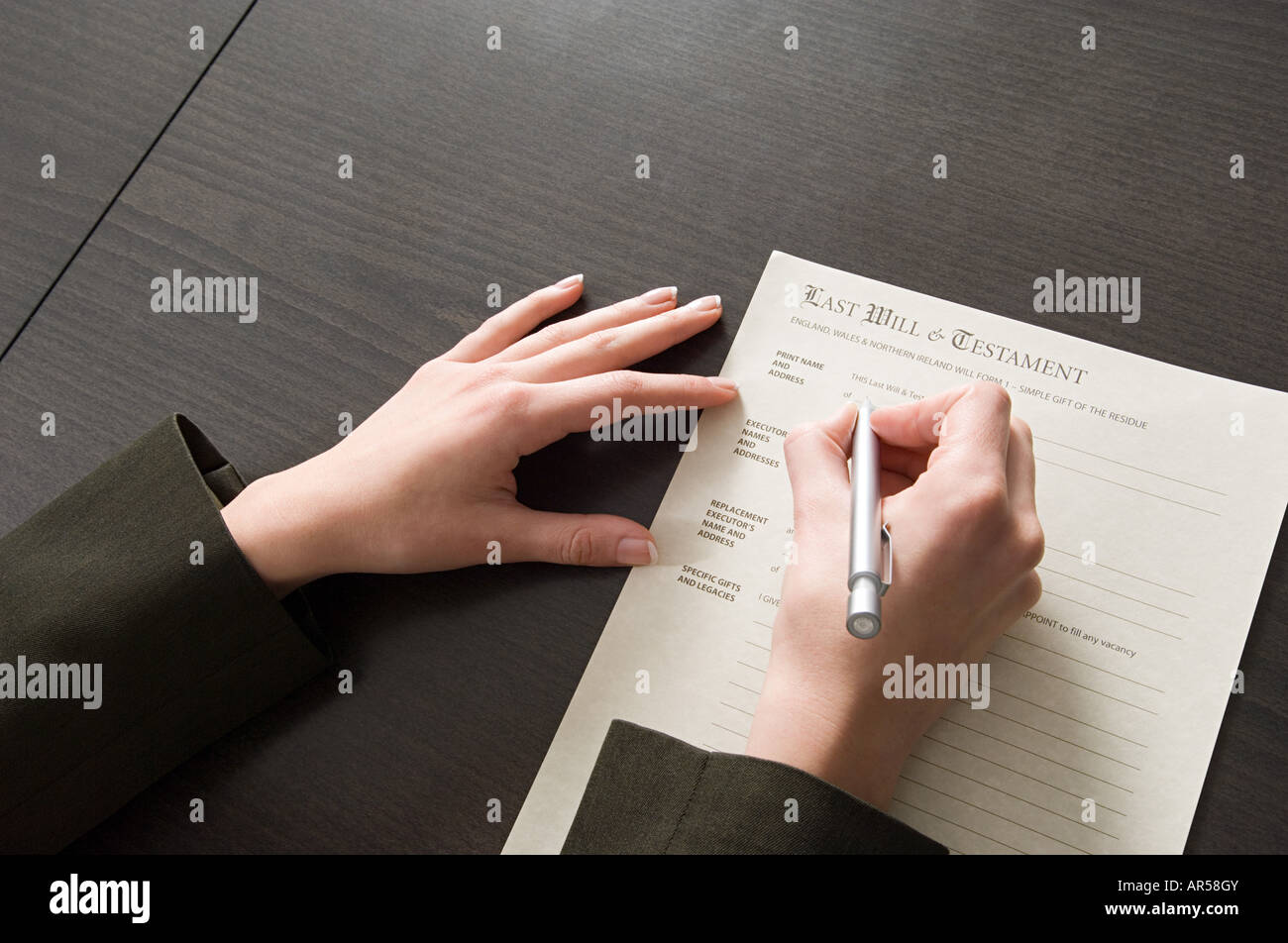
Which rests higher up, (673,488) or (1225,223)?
(1225,223)

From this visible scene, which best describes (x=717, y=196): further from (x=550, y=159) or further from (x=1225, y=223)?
(x=1225, y=223)

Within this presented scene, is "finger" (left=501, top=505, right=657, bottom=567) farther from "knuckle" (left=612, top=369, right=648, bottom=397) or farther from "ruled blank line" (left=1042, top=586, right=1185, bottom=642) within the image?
"ruled blank line" (left=1042, top=586, right=1185, bottom=642)

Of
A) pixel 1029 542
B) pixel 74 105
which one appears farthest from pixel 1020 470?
pixel 74 105

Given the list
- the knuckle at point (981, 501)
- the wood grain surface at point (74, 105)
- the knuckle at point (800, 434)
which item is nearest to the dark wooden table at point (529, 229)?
the wood grain surface at point (74, 105)

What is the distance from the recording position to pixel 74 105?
99cm

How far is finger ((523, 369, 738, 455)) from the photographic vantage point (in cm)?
74

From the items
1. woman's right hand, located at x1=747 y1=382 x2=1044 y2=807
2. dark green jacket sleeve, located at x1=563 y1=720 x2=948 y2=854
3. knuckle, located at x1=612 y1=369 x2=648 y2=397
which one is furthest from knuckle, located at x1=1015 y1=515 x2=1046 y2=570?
knuckle, located at x1=612 y1=369 x2=648 y2=397

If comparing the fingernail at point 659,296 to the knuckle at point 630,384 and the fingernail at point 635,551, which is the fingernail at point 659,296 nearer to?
the knuckle at point 630,384

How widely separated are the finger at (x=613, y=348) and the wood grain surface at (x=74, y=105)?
1.77ft

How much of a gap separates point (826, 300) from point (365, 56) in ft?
1.93

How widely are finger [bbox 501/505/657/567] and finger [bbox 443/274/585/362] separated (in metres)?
0.17

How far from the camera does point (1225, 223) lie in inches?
30.9

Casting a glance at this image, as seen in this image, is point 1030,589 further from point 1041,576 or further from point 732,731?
point 732,731

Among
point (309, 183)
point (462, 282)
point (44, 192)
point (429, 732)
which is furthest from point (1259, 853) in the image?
point (44, 192)
